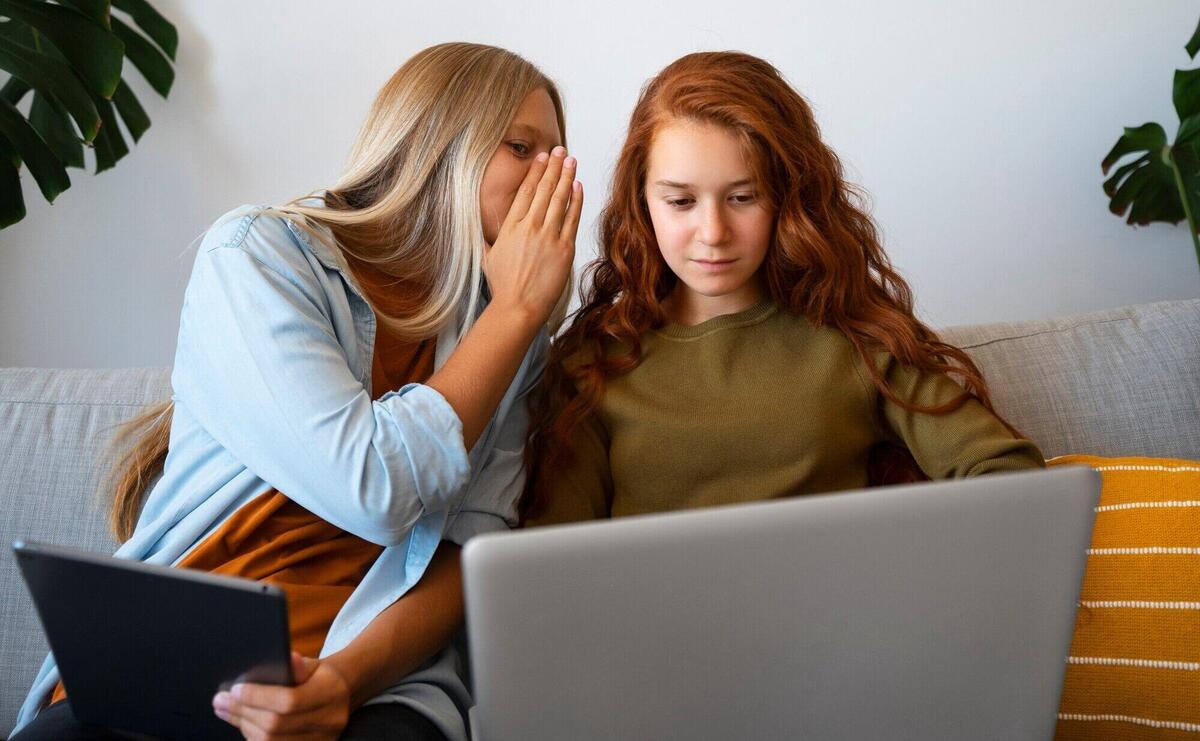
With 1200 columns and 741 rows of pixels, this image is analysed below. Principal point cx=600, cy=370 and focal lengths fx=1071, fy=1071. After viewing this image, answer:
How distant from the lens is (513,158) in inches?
53.0

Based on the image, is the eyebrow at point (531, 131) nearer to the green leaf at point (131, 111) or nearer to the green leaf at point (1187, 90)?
the green leaf at point (131, 111)

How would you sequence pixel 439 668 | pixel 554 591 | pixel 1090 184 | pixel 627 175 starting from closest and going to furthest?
pixel 554 591 < pixel 439 668 < pixel 627 175 < pixel 1090 184

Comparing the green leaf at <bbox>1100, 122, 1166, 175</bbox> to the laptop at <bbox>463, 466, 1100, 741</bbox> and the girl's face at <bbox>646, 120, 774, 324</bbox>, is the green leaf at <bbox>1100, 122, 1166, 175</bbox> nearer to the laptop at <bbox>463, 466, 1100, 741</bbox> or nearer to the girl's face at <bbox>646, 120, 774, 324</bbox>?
the girl's face at <bbox>646, 120, 774, 324</bbox>

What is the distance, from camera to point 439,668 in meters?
1.23

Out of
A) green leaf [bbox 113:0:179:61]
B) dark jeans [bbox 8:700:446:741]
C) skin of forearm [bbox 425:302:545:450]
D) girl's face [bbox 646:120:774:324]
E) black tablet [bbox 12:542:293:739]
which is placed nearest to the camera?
black tablet [bbox 12:542:293:739]

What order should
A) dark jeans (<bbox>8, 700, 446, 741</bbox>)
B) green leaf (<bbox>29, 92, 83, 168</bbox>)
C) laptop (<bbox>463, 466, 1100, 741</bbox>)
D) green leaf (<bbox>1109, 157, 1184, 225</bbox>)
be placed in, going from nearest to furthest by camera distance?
1. laptop (<bbox>463, 466, 1100, 741</bbox>)
2. dark jeans (<bbox>8, 700, 446, 741</bbox>)
3. green leaf (<bbox>29, 92, 83, 168</bbox>)
4. green leaf (<bbox>1109, 157, 1184, 225</bbox>)

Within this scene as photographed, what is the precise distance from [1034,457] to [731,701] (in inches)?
24.6

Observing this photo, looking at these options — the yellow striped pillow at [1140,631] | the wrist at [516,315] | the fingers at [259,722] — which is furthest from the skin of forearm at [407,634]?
the yellow striped pillow at [1140,631]

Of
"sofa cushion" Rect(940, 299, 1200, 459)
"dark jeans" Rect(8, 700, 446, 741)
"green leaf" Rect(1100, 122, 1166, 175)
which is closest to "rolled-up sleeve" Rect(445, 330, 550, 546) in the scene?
"dark jeans" Rect(8, 700, 446, 741)

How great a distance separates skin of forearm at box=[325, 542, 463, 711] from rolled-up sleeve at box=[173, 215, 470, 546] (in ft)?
0.31

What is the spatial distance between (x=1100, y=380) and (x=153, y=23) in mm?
1722

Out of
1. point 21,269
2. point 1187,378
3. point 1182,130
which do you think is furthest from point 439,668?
point 1182,130

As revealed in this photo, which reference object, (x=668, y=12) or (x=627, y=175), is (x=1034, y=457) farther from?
(x=668, y=12)

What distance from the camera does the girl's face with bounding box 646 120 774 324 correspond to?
49.5 inches
